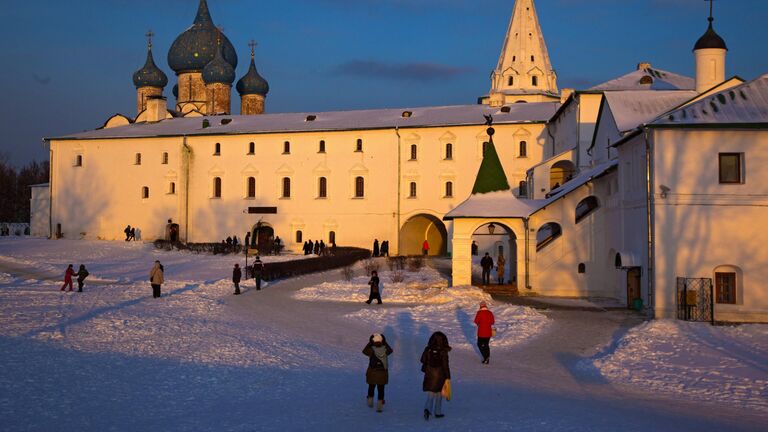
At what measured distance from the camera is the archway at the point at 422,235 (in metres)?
46.1

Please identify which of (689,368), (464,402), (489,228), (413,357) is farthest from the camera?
(489,228)

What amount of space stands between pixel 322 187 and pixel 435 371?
125 ft

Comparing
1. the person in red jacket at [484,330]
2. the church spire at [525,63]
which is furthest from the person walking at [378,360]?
the church spire at [525,63]

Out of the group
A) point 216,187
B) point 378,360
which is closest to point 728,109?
point 378,360

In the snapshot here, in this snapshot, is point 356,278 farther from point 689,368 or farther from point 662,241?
point 689,368

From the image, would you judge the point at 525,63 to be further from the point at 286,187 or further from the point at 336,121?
the point at 286,187

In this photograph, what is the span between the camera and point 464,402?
10.5 metres

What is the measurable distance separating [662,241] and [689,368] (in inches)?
307

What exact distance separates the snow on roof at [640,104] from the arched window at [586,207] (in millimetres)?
2599

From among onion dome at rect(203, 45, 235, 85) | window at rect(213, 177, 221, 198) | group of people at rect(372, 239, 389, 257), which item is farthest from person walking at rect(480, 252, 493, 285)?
onion dome at rect(203, 45, 235, 85)

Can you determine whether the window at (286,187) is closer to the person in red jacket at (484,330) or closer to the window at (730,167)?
the window at (730,167)

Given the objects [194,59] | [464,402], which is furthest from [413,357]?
[194,59]

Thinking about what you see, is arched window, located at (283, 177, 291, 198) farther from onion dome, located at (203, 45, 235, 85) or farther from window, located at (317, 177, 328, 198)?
onion dome, located at (203, 45, 235, 85)

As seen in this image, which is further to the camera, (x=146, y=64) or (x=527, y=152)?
(x=146, y=64)
